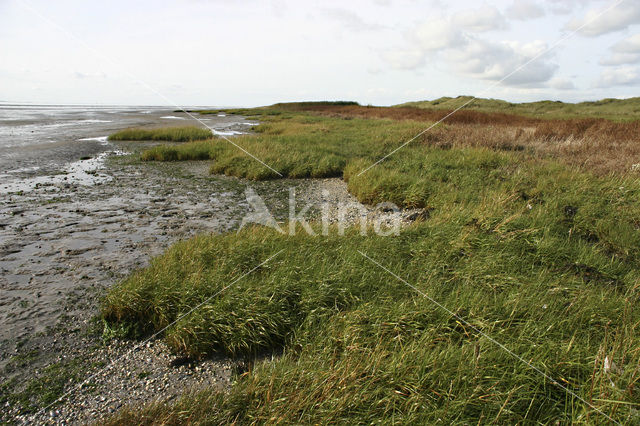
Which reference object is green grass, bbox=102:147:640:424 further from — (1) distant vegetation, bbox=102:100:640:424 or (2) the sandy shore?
(2) the sandy shore

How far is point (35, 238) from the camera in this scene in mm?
7371

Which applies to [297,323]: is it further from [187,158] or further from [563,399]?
[187,158]

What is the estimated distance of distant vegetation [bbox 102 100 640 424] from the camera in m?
3.11

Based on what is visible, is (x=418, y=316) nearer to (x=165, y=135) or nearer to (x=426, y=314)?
(x=426, y=314)

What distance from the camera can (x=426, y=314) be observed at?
4270 millimetres

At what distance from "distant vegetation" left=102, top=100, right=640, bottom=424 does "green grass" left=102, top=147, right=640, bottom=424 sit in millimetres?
Result: 18

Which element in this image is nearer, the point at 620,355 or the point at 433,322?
the point at 620,355

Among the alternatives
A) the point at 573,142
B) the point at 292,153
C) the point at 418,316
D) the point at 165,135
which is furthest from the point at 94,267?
the point at 165,135

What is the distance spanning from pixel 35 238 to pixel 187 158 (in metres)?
9.37

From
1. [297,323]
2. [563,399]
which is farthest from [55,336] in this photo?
[563,399]

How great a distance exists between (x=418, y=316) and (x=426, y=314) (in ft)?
0.34

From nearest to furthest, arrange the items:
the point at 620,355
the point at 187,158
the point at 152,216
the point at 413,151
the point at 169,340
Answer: the point at 620,355 → the point at 169,340 → the point at 152,216 → the point at 413,151 → the point at 187,158

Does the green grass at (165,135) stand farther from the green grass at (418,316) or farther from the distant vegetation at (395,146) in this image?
the green grass at (418,316)

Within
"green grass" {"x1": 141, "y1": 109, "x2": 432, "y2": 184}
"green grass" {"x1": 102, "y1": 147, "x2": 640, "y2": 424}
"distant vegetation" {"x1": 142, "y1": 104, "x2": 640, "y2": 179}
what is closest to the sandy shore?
"green grass" {"x1": 102, "y1": 147, "x2": 640, "y2": 424}
